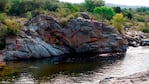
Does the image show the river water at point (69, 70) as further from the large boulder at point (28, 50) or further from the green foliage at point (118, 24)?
the green foliage at point (118, 24)

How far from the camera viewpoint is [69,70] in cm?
6950

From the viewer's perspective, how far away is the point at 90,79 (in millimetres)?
60719

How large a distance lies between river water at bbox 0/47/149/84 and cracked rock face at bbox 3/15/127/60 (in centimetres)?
837

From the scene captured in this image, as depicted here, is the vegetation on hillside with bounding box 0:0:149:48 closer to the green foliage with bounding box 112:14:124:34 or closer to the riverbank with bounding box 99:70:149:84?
the green foliage with bounding box 112:14:124:34

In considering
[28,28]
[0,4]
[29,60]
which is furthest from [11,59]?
[0,4]

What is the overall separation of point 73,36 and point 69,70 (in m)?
23.5

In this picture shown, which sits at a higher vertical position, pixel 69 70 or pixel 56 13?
pixel 56 13

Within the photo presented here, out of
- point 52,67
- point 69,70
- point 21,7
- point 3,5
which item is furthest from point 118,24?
point 69,70

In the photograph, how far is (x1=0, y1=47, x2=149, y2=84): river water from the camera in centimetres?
6009

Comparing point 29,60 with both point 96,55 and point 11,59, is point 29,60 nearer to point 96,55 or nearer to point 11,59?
point 11,59

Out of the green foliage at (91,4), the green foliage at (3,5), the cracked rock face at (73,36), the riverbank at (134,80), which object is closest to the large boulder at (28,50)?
the cracked rock face at (73,36)

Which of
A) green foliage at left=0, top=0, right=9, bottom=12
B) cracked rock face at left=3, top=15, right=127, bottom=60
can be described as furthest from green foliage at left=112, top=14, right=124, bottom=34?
green foliage at left=0, top=0, right=9, bottom=12

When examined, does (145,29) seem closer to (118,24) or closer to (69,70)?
(118,24)

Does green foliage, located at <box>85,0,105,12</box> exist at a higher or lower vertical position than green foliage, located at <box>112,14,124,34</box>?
lower
